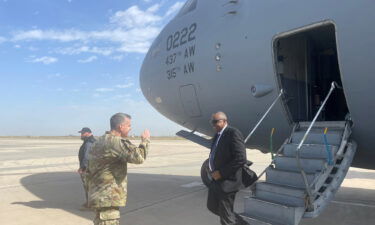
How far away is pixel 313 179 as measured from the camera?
14.0 ft

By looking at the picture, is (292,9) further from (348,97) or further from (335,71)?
(335,71)

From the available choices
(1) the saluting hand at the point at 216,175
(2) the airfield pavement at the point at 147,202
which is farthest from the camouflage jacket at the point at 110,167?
(2) the airfield pavement at the point at 147,202

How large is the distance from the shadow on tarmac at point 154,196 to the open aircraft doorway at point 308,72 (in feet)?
6.73

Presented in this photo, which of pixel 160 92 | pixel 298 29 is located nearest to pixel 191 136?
pixel 160 92

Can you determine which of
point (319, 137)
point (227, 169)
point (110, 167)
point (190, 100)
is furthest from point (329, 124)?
point (110, 167)

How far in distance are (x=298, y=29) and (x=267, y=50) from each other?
605mm

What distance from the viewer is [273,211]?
428 centimetres

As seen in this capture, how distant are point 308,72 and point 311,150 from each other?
6.61ft

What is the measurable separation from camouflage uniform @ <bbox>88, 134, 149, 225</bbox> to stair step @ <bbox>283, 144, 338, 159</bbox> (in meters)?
2.21

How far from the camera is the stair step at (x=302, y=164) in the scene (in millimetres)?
4406

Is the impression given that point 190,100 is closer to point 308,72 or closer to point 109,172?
point 308,72

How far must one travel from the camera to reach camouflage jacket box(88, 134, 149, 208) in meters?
3.80

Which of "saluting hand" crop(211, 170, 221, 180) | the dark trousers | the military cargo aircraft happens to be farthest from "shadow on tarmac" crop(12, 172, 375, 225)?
"saluting hand" crop(211, 170, 221, 180)

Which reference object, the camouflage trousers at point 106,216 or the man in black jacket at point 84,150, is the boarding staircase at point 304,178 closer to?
the camouflage trousers at point 106,216
